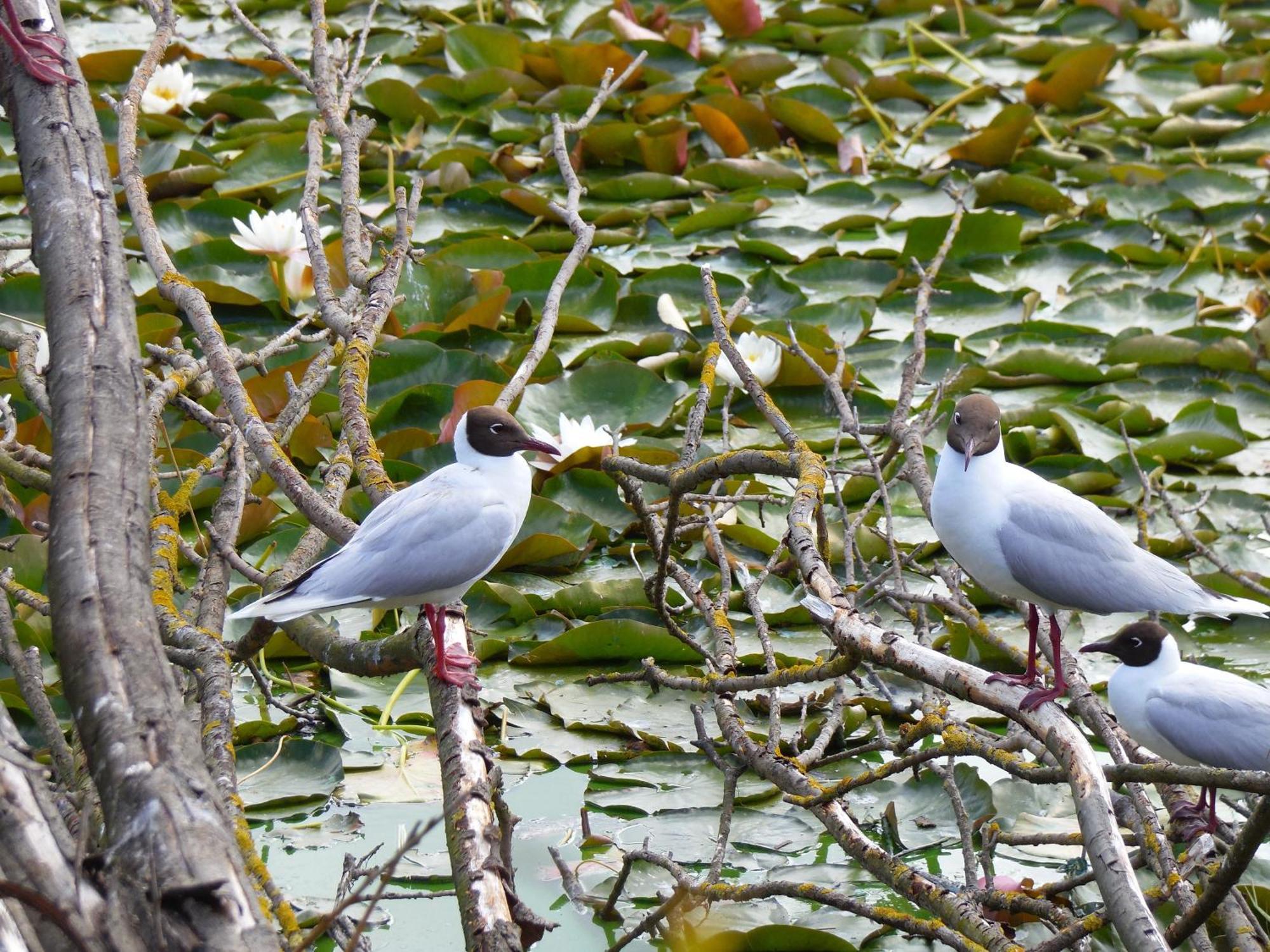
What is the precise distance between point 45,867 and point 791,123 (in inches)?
249

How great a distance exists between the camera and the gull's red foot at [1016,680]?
246 centimetres

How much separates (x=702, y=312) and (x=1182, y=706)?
8.85 ft

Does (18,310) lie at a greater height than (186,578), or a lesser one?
greater

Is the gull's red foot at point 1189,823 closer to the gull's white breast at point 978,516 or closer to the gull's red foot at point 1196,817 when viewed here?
the gull's red foot at point 1196,817

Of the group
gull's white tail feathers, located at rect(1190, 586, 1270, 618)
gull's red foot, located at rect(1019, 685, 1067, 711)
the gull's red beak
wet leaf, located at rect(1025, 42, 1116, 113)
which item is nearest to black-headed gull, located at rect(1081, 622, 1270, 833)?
gull's white tail feathers, located at rect(1190, 586, 1270, 618)

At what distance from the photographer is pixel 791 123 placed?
7242mm

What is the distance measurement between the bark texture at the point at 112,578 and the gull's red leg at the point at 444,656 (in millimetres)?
794

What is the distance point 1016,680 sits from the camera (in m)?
2.66

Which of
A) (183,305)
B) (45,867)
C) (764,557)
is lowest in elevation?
(764,557)

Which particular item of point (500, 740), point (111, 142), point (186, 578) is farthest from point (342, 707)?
point (111, 142)

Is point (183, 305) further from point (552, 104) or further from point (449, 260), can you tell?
point (552, 104)

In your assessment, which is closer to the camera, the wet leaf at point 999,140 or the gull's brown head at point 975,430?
the gull's brown head at point 975,430

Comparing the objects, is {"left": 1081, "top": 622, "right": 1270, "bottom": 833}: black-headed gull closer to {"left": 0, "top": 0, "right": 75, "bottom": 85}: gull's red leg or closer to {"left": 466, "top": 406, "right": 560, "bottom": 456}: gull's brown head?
{"left": 466, "top": 406, "right": 560, "bottom": 456}: gull's brown head

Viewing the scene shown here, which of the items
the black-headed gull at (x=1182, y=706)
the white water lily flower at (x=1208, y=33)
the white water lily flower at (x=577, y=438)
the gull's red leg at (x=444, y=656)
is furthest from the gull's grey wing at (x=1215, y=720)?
the white water lily flower at (x=1208, y=33)
